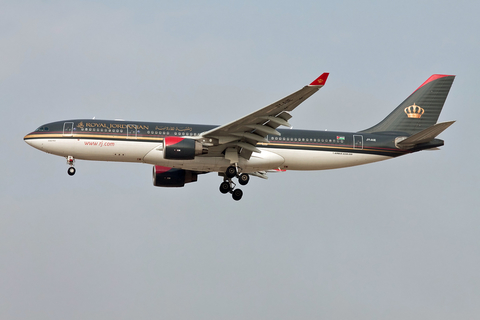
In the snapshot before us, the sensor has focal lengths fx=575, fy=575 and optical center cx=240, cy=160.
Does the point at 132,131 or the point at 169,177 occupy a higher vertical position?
the point at 132,131

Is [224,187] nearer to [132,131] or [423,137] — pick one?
[132,131]

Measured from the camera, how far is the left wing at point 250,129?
30.1 metres

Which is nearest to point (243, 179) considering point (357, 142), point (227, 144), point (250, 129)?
point (227, 144)

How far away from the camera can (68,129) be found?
34.3 meters

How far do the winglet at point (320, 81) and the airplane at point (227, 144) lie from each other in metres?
3.09

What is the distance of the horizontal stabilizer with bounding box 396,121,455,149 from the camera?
3378 cm

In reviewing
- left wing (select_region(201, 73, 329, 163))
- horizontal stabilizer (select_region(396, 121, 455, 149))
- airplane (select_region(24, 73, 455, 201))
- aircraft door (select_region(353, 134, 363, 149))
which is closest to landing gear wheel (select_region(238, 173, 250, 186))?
airplane (select_region(24, 73, 455, 201))

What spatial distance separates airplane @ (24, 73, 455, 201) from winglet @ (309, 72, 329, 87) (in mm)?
3092

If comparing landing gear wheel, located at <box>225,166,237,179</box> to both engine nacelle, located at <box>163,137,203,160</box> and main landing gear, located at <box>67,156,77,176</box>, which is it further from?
main landing gear, located at <box>67,156,77,176</box>

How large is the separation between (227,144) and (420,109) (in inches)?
589

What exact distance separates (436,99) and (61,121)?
2522cm

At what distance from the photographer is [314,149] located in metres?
35.7

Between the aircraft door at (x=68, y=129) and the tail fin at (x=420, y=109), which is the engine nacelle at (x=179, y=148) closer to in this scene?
the aircraft door at (x=68, y=129)

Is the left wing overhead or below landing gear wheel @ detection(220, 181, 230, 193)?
overhead
